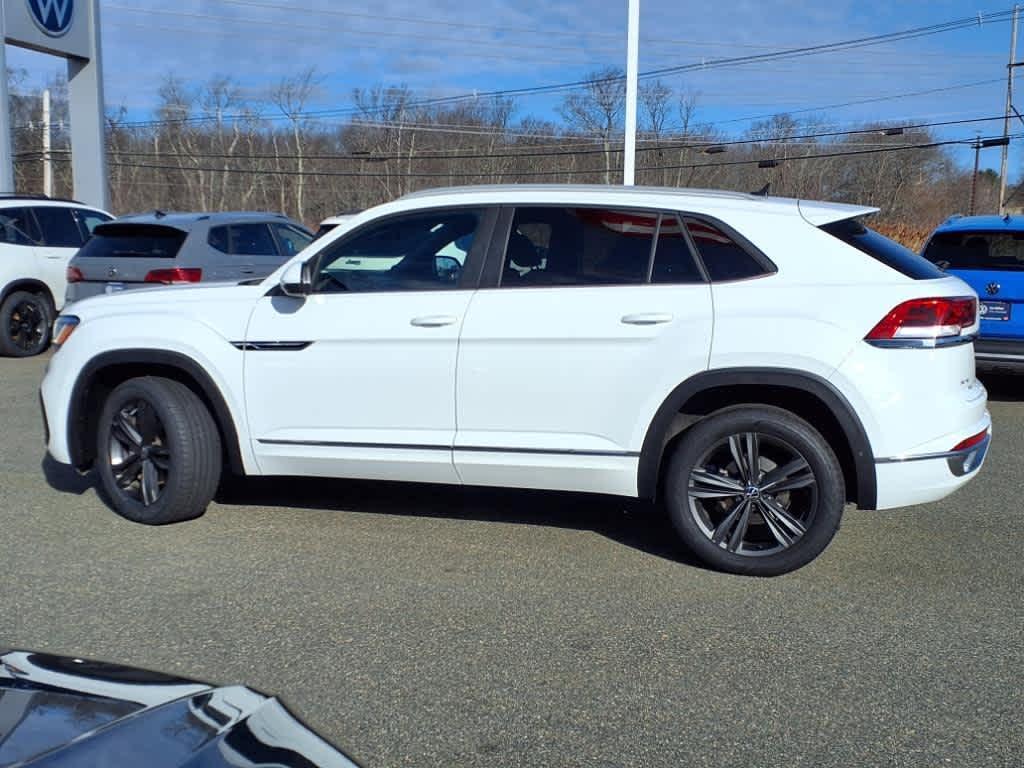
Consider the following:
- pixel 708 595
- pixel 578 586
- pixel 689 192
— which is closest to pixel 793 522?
pixel 708 595

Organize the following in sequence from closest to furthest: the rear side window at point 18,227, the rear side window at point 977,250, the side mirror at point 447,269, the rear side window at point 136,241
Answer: the side mirror at point 447,269, the rear side window at point 977,250, the rear side window at point 136,241, the rear side window at point 18,227

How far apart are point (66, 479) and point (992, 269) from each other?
7.85 metres

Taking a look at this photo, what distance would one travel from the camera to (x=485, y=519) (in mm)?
5676

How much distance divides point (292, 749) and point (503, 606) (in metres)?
→ 2.53

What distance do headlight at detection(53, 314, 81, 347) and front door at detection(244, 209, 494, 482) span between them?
3.96 feet

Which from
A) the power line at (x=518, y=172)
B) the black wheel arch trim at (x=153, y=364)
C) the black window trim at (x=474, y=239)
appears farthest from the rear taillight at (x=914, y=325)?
the power line at (x=518, y=172)

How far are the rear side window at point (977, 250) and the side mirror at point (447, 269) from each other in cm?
576

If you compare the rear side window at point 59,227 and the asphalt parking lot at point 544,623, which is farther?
the rear side window at point 59,227

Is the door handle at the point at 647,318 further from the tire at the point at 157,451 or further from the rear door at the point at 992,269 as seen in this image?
the rear door at the point at 992,269

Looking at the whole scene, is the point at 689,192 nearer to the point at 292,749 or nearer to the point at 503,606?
the point at 503,606

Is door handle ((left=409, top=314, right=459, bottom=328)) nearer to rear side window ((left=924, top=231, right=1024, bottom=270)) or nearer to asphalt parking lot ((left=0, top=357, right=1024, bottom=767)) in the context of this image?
asphalt parking lot ((left=0, top=357, right=1024, bottom=767))

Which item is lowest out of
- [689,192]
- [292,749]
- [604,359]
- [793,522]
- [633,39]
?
[793,522]

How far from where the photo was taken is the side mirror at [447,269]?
199 inches

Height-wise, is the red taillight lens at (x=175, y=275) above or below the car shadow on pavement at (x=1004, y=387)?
above
